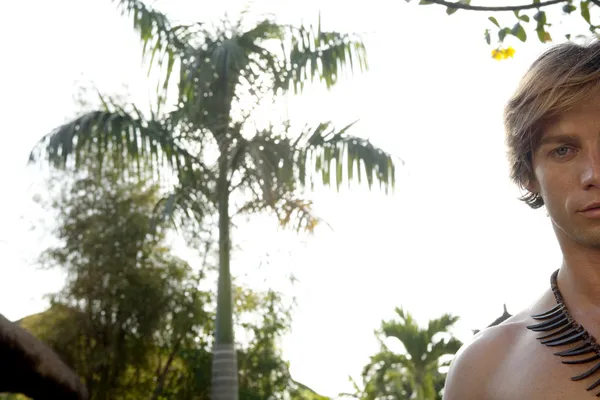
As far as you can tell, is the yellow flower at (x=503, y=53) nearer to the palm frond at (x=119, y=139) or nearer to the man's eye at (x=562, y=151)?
the man's eye at (x=562, y=151)

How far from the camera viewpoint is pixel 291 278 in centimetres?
1597

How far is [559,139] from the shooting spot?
1.42 metres

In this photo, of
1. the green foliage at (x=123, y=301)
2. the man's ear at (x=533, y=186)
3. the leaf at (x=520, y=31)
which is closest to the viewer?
the man's ear at (x=533, y=186)

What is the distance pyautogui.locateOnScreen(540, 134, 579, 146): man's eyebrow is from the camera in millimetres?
1396

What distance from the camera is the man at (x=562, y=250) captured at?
1.34m

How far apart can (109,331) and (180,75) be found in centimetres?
905

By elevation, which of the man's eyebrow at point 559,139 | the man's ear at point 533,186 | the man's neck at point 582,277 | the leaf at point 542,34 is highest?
the leaf at point 542,34

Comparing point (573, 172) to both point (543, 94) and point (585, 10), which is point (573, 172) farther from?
point (585, 10)

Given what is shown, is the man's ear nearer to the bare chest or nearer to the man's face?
the man's face

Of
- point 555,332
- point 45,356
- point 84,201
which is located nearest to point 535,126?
point 555,332

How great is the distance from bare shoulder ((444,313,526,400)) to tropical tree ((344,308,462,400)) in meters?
23.9

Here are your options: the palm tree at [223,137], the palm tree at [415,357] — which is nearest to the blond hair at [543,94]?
the palm tree at [223,137]

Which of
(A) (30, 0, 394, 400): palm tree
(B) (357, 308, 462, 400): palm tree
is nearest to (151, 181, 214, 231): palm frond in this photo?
(A) (30, 0, 394, 400): palm tree

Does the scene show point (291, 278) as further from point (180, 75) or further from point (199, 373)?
point (180, 75)
